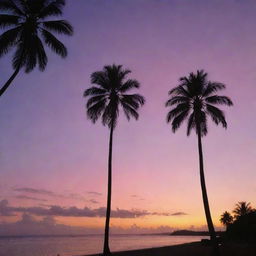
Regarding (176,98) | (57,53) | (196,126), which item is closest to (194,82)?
(176,98)

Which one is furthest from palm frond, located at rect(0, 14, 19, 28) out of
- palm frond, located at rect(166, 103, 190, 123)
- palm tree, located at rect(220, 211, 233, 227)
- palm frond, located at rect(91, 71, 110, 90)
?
palm tree, located at rect(220, 211, 233, 227)

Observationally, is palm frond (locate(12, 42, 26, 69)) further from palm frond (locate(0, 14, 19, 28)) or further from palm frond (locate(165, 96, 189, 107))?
palm frond (locate(165, 96, 189, 107))

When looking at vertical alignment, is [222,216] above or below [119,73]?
below

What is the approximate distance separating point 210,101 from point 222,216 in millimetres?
89240

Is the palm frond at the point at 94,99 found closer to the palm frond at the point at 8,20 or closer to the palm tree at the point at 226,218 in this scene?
the palm frond at the point at 8,20

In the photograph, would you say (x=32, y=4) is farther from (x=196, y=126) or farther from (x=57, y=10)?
→ (x=196, y=126)

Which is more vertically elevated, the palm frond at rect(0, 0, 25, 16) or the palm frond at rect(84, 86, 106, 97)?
the palm frond at rect(0, 0, 25, 16)

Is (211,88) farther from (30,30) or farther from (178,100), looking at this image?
(30,30)

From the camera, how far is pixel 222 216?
108 m

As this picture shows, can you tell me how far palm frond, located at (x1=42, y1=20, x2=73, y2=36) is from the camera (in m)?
23.7

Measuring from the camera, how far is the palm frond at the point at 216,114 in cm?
2961

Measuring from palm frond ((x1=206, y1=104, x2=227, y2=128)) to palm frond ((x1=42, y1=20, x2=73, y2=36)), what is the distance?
1512 centimetres

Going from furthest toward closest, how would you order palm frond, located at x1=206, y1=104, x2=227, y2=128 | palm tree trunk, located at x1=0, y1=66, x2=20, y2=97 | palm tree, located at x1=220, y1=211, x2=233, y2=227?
palm tree, located at x1=220, y1=211, x2=233, y2=227
palm frond, located at x1=206, y1=104, x2=227, y2=128
palm tree trunk, located at x1=0, y1=66, x2=20, y2=97

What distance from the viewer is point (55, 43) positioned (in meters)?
24.0
